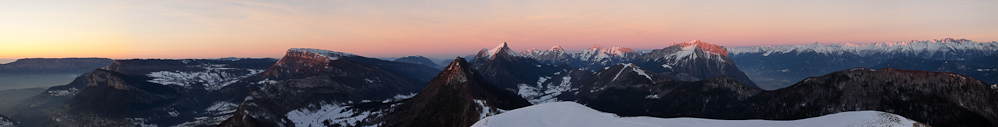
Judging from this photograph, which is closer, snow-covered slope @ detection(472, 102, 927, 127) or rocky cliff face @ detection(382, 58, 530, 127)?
snow-covered slope @ detection(472, 102, 927, 127)

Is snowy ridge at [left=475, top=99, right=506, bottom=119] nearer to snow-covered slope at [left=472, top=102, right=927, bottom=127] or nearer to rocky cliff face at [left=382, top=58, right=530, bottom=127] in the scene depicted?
rocky cliff face at [left=382, top=58, right=530, bottom=127]

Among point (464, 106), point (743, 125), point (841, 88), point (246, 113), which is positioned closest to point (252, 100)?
point (246, 113)

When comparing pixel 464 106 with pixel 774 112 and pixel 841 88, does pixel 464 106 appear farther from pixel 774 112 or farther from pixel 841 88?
pixel 841 88

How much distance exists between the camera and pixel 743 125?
66.6 m

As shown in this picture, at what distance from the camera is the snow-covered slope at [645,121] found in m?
59.4

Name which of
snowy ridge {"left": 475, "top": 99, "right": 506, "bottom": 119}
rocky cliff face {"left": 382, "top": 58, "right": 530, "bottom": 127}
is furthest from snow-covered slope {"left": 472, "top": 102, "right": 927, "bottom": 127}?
rocky cliff face {"left": 382, "top": 58, "right": 530, "bottom": 127}

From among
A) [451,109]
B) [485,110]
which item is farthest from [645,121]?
[451,109]

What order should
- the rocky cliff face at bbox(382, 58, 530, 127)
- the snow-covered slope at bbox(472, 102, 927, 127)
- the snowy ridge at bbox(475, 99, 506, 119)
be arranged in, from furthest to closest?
1. the rocky cliff face at bbox(382, 58, 530, 127)
2. the snowy ridge at bbox(475, 99, 506, 119)
3. the snow-covered slope at bbox(472, 102, 927, 127)

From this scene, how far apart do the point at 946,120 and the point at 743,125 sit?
10937cm

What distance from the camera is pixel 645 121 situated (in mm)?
72875

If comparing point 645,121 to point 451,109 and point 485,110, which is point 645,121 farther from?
point 451,109

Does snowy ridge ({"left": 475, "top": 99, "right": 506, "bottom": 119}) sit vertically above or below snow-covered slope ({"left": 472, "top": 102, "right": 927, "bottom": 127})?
below

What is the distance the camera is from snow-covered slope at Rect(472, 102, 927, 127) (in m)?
59.4

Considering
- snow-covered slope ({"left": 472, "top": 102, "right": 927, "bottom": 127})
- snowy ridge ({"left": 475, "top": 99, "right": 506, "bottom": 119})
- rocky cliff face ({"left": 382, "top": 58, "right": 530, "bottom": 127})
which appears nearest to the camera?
snow-covered slope ({"left": 472, "top": 102, "right": 927, "bottom": 127})
